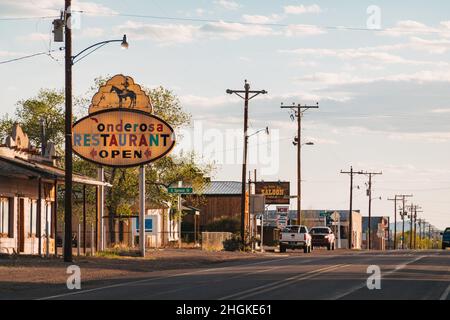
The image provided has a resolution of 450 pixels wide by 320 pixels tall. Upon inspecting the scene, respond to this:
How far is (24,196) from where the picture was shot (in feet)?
156

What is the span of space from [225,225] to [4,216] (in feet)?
166

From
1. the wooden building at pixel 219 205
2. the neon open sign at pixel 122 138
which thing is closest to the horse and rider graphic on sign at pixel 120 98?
the neon open sign at pixel 122 138

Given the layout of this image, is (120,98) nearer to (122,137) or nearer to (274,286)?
(122,137)

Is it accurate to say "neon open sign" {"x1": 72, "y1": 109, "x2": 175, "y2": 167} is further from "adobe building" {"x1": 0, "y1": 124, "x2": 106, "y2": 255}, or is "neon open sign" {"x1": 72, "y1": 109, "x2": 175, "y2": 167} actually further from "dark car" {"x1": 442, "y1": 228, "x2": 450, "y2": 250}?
"dark car" {"x1": 442, "y1": 228, "x2": 450, "y2": 250}

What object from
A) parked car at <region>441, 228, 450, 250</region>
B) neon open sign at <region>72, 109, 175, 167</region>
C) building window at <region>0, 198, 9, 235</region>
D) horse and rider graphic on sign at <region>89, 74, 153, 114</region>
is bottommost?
parked car at <region>441, 228, 450, 250</region>

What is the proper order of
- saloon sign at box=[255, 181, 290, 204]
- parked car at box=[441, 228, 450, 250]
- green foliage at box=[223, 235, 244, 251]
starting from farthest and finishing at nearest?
saloon sign at box=[255, 181, 290, 204] → parked car at box=[441, 228, 450, 250] → green foliage at box=[223, 235, 244, 251]

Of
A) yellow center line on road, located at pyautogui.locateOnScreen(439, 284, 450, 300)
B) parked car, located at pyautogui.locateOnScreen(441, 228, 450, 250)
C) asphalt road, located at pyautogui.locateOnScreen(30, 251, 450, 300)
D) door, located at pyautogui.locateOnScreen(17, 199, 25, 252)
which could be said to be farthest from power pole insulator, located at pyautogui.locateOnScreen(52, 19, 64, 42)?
parked car, located at pyautogui.locateOnScreen(441, 228, 450, 250)

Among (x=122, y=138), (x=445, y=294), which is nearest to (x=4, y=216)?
(x=122, y=138)

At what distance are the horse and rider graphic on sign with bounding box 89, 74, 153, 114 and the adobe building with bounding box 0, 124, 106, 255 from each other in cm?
419

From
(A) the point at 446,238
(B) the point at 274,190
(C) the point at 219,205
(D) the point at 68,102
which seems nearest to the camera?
(D) the point at 68,102

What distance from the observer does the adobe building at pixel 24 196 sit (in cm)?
4355

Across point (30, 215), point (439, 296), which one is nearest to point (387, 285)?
point (439, 296)

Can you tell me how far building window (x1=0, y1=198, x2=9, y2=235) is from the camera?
44875mm
